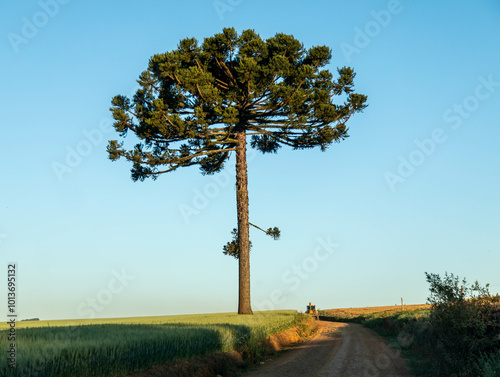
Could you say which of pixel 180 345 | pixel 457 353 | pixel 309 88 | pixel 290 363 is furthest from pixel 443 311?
pixel 309 88

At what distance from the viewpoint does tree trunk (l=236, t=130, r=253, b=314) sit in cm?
2639

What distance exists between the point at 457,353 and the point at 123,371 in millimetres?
8089

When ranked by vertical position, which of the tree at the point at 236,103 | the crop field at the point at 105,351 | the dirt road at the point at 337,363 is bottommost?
the dirt road at the point at 337,363

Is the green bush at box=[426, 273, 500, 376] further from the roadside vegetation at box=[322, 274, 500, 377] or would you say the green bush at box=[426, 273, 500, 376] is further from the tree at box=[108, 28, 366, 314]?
the tree at box=[108, 28, 366, 314]

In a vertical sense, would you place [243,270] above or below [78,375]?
above

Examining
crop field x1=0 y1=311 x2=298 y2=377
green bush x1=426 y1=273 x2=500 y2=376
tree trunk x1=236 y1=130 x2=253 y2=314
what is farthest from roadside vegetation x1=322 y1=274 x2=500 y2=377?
tree trunk x1=236 y1=130 x2=253 y2=314

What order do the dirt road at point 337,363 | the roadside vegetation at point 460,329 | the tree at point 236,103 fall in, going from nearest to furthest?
the roadside vegetation at point 460,329, the dirt road at point 337,363, the tree at point 236,103

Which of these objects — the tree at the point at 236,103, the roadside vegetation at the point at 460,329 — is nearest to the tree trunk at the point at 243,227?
the tree at the point at 236,103

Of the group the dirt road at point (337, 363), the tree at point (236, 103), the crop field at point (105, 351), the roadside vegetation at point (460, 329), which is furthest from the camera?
the tree at point (236, 103)

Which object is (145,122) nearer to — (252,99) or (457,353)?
(252,99)

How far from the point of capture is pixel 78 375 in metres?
8.48

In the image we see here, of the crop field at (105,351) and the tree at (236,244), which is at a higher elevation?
the tree at (236,244)

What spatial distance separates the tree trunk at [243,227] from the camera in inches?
1039

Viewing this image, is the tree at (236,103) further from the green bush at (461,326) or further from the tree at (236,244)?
the green bush at (461,326)
